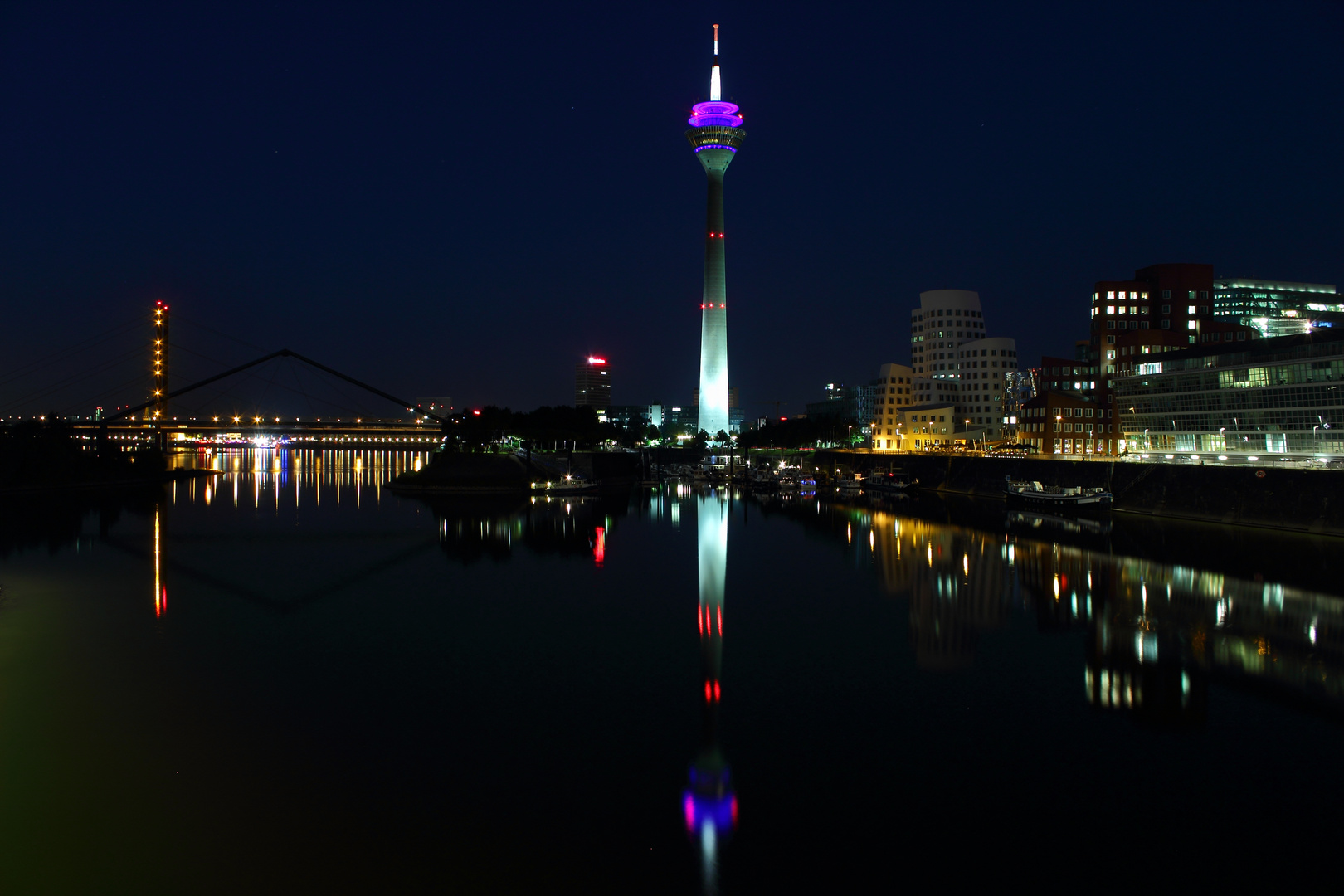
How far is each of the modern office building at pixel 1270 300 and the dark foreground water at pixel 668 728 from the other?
175 ft

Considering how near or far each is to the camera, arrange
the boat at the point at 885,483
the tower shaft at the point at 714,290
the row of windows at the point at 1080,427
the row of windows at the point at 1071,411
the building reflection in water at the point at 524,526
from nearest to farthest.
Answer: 1. the building reflection in water at the point at 524,526
2. the row of windows at the point at 1080,427
3. the row of windows at the point at 1071,411
4. the boat at the point at 885,483
5. the tower shaft at the point at 714,290

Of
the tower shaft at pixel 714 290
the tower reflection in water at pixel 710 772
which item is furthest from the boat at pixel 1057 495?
the tower shaft at pixel 714 290

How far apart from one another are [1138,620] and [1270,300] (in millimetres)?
66010

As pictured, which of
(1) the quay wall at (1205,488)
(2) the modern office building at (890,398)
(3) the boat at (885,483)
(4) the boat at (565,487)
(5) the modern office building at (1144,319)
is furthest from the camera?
(2) the modern office building at (890,398)

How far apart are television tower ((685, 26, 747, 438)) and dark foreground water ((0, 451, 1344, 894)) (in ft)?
247

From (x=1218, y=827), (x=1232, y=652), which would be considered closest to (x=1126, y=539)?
(x=1232, y=652)

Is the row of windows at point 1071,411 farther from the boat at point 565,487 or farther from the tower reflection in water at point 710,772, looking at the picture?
the tower reflection in water at point 710,772

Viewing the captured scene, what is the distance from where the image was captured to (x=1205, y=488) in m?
30.8

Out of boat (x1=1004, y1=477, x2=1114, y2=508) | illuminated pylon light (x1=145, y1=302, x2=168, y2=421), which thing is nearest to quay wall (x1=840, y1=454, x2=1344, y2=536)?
boat (x1=1004, y1=477, x2=1114, y2=508)

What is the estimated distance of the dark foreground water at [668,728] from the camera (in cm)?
678

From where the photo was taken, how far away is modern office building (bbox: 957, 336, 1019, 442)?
233 feet

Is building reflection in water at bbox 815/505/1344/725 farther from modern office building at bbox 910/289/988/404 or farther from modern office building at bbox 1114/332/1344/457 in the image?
modern office building at bbox 910/289/988/404

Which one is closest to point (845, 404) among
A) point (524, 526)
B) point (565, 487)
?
point (565, 487)

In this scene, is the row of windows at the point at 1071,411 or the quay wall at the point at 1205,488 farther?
the row of windows at the point at 1071,411
